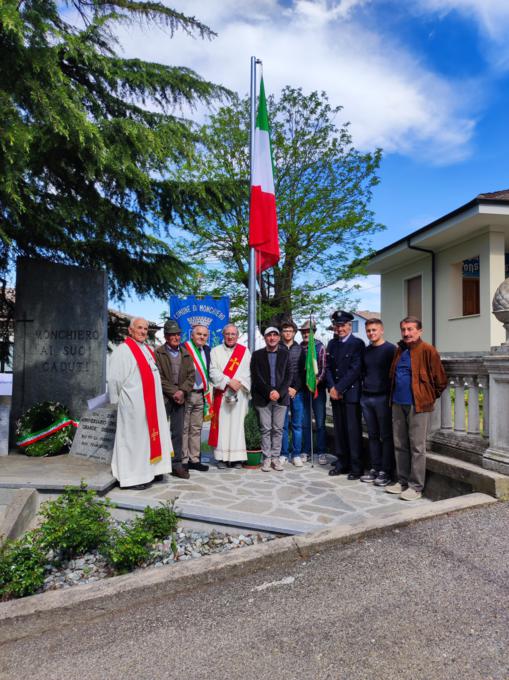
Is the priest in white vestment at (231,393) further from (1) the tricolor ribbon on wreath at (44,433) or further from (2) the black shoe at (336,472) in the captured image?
(1) the tricolor ribbon on wreath at (44,433)

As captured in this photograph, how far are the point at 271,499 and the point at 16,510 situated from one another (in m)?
2.49

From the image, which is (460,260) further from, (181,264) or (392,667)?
(392,667)

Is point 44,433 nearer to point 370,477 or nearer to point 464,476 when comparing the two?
point 370,477

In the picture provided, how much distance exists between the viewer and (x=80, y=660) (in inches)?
102

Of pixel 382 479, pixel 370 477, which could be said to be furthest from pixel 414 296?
pixel 382 479

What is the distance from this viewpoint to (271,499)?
17.0ft

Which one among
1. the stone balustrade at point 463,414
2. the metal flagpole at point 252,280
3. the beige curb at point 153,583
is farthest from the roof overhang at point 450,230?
the beige curb at point 153,583

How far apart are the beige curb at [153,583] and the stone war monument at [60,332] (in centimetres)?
485

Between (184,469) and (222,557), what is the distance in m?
2.72

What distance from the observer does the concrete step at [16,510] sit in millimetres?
4031

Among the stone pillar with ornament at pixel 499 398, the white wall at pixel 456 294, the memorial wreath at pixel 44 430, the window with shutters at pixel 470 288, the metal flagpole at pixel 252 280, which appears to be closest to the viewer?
the stone pillar with ornament at pixel 499 398

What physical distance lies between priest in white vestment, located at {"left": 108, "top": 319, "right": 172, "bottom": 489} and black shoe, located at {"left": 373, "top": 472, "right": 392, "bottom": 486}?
2521 mm

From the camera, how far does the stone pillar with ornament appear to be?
15.5ft

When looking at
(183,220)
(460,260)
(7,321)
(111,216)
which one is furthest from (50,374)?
(460,260)
